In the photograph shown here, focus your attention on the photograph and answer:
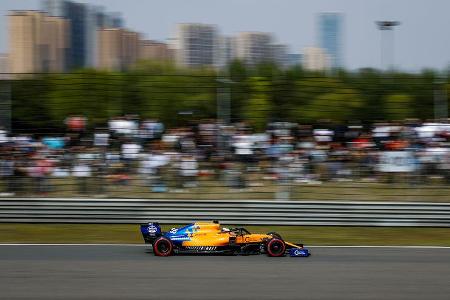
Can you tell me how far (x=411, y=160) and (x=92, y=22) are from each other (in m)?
32.2

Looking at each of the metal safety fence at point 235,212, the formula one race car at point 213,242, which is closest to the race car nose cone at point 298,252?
the formula one race car at point 213,242

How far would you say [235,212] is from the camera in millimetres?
12508

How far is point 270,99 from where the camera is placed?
1661 cm

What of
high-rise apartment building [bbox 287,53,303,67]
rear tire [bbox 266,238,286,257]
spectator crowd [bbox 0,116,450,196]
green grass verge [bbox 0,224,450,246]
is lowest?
green grass verge [bbox 0,224,450,246]

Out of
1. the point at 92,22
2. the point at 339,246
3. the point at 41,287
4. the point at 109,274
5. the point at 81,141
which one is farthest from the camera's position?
the point at 92,22

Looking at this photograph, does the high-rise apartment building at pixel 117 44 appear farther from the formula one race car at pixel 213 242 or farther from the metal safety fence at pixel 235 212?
the formula one race car at pixel 213 242

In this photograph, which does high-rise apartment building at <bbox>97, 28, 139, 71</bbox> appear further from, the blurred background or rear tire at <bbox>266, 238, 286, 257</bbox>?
rear tire at <bbox>266, 238, 286, 257</bbox>

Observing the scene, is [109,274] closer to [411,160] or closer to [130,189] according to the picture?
[130,189]

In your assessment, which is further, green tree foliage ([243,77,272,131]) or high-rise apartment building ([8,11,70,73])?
high-rise apartment building ([8,11,70,73])

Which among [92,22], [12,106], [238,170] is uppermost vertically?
[92,22]

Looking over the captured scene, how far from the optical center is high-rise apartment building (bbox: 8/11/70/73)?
2134 cm

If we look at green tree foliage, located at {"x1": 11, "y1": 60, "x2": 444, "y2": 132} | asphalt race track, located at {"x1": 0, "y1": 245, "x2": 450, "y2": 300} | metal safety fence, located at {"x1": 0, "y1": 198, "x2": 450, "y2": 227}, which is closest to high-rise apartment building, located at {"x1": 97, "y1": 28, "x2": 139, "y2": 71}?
green tree foliage, located at {"x1": 11, "y1": 60, "x2": 444, "y2": 132}

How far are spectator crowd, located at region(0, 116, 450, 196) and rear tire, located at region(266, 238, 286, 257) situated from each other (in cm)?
368

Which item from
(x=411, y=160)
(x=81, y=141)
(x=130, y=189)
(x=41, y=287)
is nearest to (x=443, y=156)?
(x=411, y=160)
